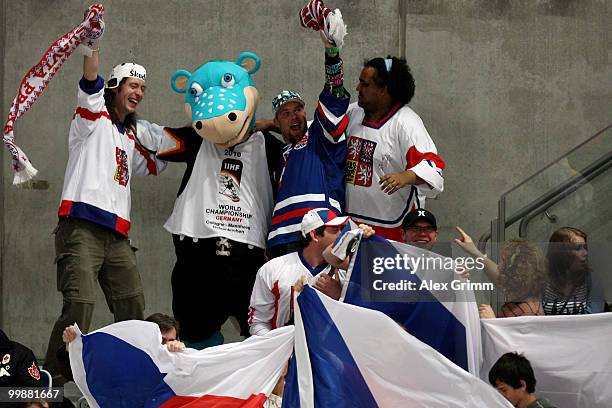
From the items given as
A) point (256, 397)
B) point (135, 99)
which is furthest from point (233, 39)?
point (256, 397)

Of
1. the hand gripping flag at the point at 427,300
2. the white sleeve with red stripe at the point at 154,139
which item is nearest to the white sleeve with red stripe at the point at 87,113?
the white sleeve with red stripe at the point at 154,139

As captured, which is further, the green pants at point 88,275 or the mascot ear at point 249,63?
the mascot ear at point 249,63

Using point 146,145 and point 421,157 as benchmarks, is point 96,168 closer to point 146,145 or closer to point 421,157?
point 146,145

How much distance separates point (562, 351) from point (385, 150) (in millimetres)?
1872

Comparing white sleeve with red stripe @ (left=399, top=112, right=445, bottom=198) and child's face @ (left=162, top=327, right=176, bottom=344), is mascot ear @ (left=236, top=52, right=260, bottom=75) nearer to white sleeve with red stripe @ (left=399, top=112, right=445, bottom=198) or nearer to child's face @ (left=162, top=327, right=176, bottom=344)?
white sleeve with red stripe @ (left=399, top=112, right=445, bottom=198)

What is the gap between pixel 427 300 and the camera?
5352 millimetres

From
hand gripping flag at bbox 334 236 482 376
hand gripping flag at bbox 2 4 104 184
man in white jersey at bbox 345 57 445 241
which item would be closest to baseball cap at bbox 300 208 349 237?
man in white jersey at bbox 345 57 445 241

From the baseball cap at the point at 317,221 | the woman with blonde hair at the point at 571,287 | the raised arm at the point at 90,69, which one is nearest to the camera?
the woman with blonde hair at the point at 571,287

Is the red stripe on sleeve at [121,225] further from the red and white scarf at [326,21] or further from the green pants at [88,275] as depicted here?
the red and white scarf at [326,21]

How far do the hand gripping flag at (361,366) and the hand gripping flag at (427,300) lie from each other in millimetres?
102

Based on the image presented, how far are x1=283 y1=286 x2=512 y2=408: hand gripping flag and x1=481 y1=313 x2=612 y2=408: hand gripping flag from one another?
9.3 inches

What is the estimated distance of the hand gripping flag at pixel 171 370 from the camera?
5504 millimetres

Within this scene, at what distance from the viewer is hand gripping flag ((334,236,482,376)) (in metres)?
5.30

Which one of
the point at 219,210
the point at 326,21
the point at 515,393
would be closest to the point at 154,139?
the point at 219,210
